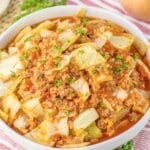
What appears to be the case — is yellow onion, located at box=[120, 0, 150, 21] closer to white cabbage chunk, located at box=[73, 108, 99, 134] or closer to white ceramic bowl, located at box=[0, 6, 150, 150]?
white ceramic bowl, located at box=[0, 6, 150, 150]

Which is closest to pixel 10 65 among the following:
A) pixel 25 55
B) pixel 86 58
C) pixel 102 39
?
pixel 25 55

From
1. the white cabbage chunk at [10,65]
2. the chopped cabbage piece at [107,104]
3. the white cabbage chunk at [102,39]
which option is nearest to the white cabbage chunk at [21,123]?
the white cabbage chunk at [10,65]

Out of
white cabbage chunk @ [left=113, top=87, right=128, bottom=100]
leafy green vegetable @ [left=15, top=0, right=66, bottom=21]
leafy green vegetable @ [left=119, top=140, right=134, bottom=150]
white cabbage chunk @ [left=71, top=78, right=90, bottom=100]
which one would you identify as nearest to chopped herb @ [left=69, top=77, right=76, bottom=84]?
white cabbage chunk @ [left=71, top=78, right=90, bottom=100]

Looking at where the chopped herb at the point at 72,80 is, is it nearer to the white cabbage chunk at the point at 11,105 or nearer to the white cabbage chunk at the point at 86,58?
the white cabbage chunk at the point at 86,58

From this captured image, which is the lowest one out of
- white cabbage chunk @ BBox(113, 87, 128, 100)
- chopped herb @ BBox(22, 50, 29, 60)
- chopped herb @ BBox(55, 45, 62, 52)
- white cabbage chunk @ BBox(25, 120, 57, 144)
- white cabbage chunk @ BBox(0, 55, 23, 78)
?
white cabbage chunk @ BBox(25, 120, 57, 144)

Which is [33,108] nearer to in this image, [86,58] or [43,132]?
[43,132]

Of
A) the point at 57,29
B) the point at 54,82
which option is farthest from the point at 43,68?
the point at 57,29

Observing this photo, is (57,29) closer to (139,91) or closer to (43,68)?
(43,68)
